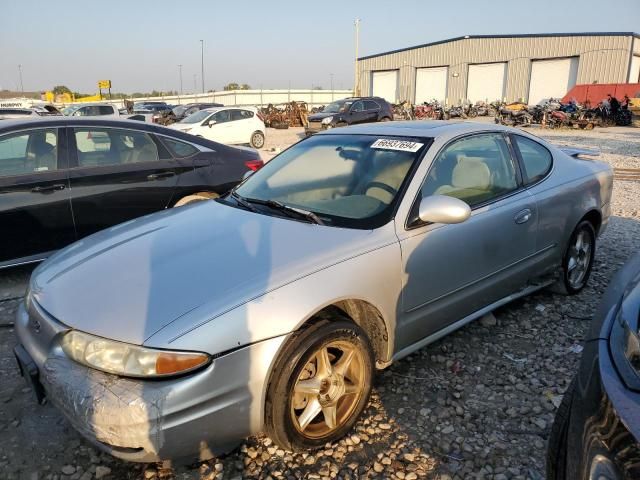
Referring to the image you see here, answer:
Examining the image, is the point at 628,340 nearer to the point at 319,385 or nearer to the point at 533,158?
the point at 319,385

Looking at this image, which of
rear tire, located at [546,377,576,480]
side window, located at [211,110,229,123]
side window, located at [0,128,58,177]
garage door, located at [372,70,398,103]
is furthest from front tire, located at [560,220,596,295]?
garage door, located at [372,70,398,103]

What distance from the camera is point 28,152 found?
442cm

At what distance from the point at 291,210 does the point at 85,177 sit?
2613 mm

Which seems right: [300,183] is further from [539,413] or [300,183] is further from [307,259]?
[539,413]

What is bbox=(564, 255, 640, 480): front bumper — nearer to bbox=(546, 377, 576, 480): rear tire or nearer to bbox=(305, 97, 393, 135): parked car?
bbox=(546, 377, 576, 480): rear tire

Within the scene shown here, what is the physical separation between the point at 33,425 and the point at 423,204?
239 centimetres

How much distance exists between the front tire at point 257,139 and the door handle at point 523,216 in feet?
49.6

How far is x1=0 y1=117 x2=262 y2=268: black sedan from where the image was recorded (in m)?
4.23

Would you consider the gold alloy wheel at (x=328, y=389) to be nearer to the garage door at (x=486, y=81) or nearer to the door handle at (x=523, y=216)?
the door handle at (x=523, y=216)

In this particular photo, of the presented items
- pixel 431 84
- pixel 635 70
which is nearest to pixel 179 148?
pixel 431 84

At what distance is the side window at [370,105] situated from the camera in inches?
886

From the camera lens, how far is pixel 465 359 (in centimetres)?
323

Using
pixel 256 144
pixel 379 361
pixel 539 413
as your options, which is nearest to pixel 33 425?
pixel 379 361

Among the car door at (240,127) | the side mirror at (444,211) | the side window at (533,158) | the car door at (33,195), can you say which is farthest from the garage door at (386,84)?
the side mirror at (444,211)
